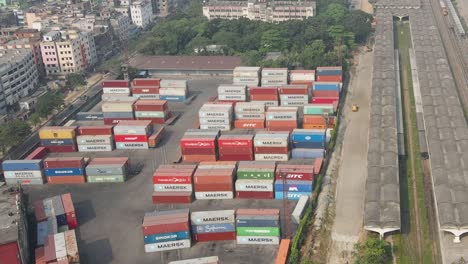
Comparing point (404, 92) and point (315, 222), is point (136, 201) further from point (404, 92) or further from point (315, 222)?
point (404, 92)

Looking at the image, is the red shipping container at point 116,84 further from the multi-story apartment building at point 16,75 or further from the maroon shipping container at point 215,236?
the maroon shipping container at point 215,236

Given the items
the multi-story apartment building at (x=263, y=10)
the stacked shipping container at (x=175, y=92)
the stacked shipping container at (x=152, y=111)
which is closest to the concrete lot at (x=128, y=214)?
the stacked shipping container at (x=152, y=111)

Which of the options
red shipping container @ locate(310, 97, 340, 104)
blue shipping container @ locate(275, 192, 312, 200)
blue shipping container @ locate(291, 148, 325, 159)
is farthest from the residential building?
red shipping container @ locate(310, 97, 340, 104)

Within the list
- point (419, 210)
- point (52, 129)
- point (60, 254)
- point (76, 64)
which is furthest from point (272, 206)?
point (76, 64)

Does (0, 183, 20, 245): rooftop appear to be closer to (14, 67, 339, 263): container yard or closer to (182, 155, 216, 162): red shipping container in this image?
(14, 67, 339, 263): container yard

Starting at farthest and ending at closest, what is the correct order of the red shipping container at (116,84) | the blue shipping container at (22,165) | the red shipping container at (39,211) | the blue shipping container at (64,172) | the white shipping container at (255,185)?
the red shipping container at (116,84) < the blue shipping container at (22,165) < the blue shipping container at (64,172) < the white shipping container at (255,185) < the red shipping container at (39,211)
